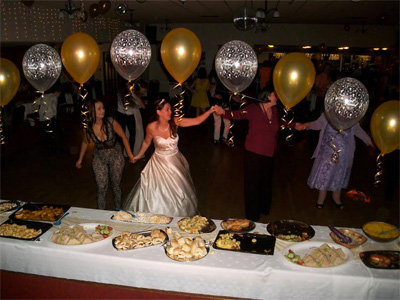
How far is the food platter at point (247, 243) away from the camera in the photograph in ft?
7.56

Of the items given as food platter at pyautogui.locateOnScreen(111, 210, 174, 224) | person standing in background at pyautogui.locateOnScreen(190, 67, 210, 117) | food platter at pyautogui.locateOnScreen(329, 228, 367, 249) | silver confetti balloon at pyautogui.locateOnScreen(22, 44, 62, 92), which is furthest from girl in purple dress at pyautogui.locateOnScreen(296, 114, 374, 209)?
person standing in background at pyautogui.locateOnScreen(190, 67, 210, 117)

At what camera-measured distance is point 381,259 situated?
2.21 meters

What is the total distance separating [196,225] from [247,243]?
1.35 feet

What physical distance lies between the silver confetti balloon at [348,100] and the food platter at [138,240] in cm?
150

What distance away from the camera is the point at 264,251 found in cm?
229

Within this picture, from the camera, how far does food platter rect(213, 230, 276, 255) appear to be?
2305 millimetres

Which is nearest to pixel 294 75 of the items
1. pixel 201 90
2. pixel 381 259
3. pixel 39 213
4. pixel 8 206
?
pixel 381 259

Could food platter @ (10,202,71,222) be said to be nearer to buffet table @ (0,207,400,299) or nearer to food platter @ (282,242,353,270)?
buffet table @ (0,207,400,299)

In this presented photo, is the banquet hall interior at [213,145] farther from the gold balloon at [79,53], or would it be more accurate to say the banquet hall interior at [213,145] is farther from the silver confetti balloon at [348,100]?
the gold balloon at [79,53]

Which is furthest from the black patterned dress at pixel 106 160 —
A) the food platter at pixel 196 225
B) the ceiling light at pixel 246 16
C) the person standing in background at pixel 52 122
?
the ceiling light at pixel 246 16

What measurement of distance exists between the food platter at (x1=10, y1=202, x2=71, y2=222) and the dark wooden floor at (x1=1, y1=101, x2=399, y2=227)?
5.34 feet

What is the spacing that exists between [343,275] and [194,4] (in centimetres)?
781

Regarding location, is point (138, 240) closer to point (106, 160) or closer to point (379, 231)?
point (106, 160)

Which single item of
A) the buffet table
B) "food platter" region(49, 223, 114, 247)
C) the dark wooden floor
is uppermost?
"food platter" region(49, 223, 114, 247)
